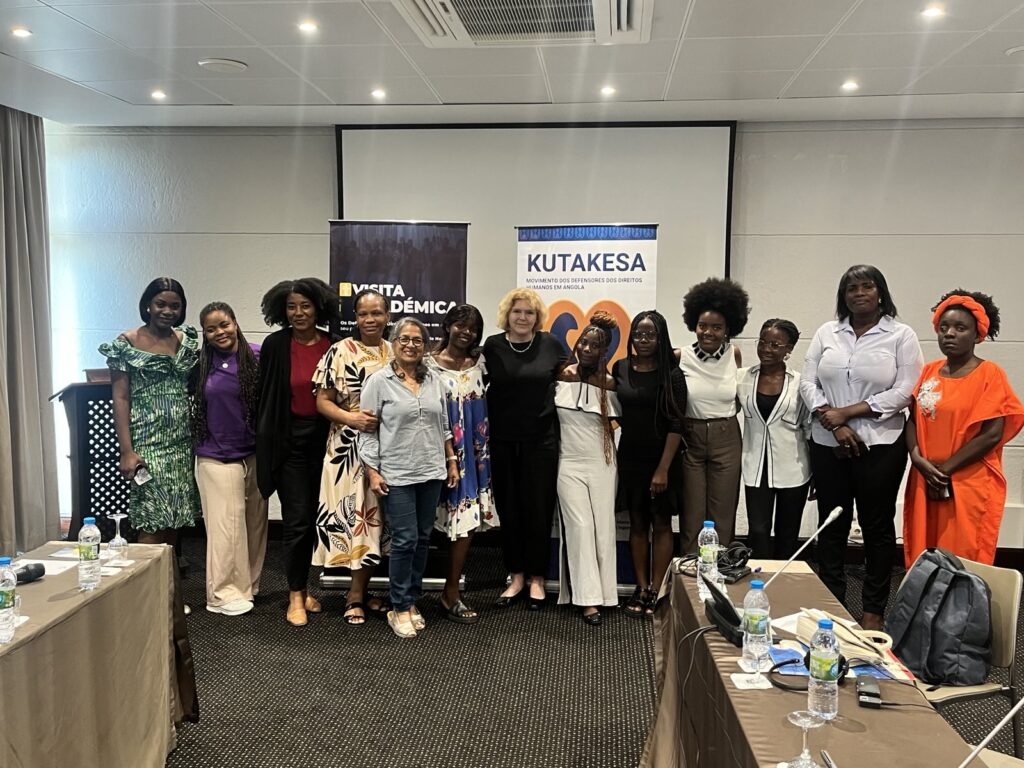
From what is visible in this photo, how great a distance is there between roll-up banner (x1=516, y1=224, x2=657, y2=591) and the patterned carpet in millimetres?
1602

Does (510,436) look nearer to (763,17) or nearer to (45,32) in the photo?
(763,17)

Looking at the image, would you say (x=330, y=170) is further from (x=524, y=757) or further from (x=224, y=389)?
(x=524, y=757)

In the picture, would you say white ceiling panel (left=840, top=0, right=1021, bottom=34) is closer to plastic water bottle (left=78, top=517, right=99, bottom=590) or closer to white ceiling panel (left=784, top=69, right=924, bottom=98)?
white ceiling panel (left=784, top=69, right=924, bottom=98)

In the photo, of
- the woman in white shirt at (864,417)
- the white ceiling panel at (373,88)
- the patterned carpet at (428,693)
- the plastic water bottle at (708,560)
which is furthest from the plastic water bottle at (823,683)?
the white ceiling panel at (373,88)

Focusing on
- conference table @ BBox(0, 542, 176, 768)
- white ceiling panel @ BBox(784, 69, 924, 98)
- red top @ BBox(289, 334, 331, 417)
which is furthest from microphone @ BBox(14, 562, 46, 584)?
white ceiling panel @ BBox(784, 69, 924, 98)

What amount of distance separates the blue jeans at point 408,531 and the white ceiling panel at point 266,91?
224cm

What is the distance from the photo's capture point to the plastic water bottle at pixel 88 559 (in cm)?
219

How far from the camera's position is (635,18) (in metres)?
3.17

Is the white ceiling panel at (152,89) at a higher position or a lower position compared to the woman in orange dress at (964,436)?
higher

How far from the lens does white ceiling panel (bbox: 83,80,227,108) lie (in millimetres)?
4262

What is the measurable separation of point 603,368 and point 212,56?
237cm

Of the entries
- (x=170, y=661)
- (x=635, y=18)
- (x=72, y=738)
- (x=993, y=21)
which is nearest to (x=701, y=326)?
(x=635, y=18)

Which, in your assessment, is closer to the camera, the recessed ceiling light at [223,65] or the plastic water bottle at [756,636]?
the plastic water bottle at [756,636]

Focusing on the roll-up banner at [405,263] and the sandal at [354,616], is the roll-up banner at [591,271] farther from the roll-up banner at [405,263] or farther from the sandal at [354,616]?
the sandal at [354,616]
